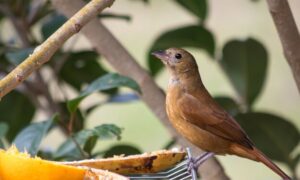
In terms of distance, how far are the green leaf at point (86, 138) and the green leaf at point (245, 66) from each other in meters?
0.80

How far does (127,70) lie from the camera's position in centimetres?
274

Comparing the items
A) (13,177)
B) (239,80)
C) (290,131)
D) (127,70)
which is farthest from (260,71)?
(13,177)

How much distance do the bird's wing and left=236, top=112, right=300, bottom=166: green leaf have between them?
0.49 metres

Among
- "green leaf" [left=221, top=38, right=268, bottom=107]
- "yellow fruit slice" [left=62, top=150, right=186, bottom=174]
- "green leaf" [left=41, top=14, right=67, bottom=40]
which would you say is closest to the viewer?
"yellow fruit slice" [left=62, top=150, right=186, bottom=174]

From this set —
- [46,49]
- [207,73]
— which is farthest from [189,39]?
[207,73]

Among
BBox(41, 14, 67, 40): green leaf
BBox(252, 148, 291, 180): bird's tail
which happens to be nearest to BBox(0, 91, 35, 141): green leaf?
BBox(41, 14, 67, 40): green leaf

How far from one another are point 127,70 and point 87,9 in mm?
980

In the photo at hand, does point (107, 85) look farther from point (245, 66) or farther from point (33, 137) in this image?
point (245, 66)

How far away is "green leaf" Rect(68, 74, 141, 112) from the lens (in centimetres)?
249

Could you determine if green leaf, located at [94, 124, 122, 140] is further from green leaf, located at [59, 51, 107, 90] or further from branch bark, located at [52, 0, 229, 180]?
green leaf, located at [59, 51, 107, 90]

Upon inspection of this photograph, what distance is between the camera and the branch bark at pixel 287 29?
2.36 meters

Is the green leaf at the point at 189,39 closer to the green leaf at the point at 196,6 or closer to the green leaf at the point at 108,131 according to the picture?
the green leaf at the point at 196,6

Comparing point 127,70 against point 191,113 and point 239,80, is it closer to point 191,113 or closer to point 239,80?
Result: point 191,113

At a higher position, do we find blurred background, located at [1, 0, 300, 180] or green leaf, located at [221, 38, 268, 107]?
green leaf, located at [221, 38, 268, 107]
